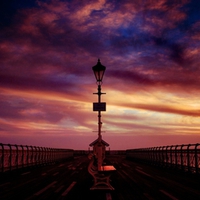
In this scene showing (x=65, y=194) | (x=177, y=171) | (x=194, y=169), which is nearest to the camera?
(x=65, y=194)

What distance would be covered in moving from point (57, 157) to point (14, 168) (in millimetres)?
23293

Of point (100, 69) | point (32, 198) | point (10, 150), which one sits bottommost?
point (32, 198)

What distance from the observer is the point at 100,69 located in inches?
618

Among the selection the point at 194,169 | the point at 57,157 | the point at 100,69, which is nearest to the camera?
the point at 100,69

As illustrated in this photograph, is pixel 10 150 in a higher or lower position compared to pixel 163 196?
higher

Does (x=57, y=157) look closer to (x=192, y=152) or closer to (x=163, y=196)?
(x=192, y=152)

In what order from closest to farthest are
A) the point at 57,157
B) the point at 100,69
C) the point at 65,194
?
1. the point at 65,194
2. the point at 100,69
3. the point at 57,157

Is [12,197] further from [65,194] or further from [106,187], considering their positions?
[106,187]

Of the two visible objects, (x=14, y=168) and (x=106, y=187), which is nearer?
(x=106, y=187)

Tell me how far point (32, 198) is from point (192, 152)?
13.8 meters

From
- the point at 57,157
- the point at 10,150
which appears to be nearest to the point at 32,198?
the point at 10,150

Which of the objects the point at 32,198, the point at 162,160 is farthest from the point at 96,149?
the point at 162,160

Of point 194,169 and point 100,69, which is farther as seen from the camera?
point 194,169

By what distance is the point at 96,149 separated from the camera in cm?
1599
